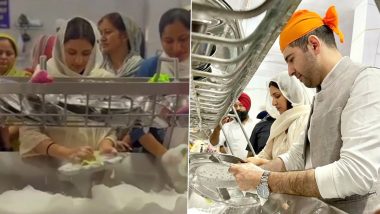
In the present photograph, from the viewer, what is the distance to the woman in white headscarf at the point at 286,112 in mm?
1712

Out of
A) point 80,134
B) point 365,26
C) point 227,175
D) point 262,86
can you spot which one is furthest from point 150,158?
point 262,86

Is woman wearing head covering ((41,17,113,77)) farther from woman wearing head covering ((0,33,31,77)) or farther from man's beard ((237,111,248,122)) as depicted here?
man's beard ((237,111,248,122))

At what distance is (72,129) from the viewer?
0.29 meters

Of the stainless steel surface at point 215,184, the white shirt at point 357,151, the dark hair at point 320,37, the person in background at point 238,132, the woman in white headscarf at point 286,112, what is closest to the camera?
the white shirt at point 357,151

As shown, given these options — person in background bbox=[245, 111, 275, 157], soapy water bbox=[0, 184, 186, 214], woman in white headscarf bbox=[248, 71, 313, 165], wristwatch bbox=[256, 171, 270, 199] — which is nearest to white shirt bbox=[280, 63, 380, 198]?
wristwatch bbox=[256, 171, 270, 199]

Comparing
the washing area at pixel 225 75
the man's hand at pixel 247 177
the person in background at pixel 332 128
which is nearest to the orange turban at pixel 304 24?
the person in background at pixel 332 128

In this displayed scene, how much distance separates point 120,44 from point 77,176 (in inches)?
4.4

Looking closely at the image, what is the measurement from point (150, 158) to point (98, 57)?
9 cm

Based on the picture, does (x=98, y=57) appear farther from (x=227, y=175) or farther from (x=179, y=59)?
(x=227, y=175)

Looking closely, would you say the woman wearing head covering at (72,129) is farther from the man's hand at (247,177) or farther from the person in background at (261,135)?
the person in background at (261,135)

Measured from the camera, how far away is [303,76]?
41.7 inches

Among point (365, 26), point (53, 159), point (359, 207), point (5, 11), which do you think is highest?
point (365, 26)

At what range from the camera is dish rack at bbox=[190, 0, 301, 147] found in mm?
400

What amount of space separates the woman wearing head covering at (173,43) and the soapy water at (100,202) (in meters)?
0.10
